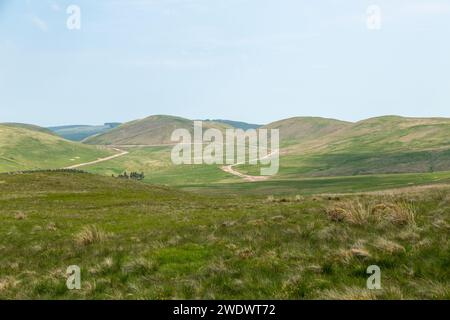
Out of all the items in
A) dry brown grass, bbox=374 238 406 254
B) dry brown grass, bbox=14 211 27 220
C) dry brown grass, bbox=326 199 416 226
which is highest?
dry brown grass, bbox=326 199 416 226

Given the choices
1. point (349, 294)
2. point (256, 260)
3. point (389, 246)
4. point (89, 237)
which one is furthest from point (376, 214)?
point (89, 237)

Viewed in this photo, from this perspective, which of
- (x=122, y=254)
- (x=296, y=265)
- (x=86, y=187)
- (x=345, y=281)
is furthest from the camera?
(x=86, y=187)

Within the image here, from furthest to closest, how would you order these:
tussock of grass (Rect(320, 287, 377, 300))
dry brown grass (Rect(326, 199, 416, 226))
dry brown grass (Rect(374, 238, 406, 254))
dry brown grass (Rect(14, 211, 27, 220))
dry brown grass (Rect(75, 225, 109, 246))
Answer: dry brown grass (Rect(14, 211, 27, 220))
dry brown grass (Rect(75, 225, 109, 246))
dry brown grass (Rect(326, 199, 416, 226))
dry brown grass (Rect(374, 238, 406, 254))
tussock of grass (Rect(320, 287, 377, 300))

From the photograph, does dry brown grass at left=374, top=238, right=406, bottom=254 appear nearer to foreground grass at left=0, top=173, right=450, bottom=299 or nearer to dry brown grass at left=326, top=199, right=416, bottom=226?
foreground grass at left=0, top=173, right=450, bottom=299

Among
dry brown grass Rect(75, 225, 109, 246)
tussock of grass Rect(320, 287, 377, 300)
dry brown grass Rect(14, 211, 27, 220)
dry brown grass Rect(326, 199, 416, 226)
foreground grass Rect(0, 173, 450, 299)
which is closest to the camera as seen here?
tussock of grass Rect(320, 287, 377, 300)

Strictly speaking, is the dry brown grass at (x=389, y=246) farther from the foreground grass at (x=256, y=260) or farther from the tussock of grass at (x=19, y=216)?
the tussock of grass at (x=19, y=216)

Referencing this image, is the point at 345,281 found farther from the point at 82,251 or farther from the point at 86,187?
the point at 86,187

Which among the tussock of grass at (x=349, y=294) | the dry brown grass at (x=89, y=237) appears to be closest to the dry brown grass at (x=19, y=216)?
the dry brown grass at (x=89, y=237)

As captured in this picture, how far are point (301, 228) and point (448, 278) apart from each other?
7870 millimetres

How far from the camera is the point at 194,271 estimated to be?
41.5 feet

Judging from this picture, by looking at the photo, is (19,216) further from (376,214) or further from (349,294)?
Answer: (349,294)

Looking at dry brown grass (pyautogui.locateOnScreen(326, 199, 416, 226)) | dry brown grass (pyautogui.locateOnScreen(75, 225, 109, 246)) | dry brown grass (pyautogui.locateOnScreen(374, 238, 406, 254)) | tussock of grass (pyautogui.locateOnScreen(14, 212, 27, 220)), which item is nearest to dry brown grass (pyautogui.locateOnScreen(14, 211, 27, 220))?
tussock of grass (pyautogui.locateOnScreen(14, 212, 27, 220))
